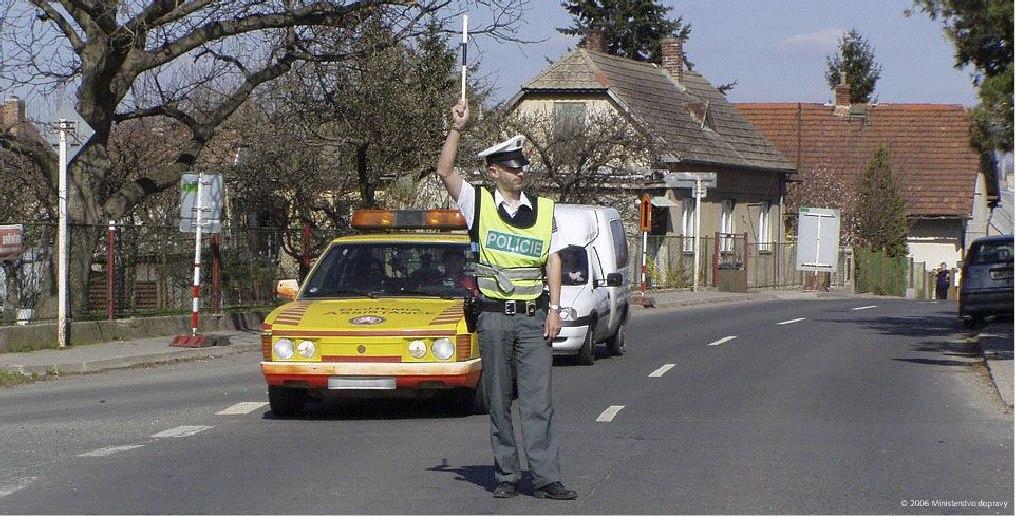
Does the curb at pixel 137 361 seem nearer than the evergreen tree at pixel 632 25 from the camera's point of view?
Yes

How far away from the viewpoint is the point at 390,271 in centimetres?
1272

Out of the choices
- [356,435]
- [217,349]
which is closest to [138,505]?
[356,435]

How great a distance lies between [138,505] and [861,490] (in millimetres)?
4061

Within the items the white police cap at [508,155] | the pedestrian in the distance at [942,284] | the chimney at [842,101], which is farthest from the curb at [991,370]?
the chimney at [842,101]

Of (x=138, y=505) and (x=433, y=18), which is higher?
(x=433, y=18)

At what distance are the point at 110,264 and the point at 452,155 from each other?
45.1 ft

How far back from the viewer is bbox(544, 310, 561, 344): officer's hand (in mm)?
7938

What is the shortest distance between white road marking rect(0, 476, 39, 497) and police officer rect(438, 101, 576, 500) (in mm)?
2774

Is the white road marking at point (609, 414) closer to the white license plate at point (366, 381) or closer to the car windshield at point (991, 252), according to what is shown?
the white license plate at point (366, 381)

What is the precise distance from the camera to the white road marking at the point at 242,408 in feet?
41.0

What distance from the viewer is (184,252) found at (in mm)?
22688

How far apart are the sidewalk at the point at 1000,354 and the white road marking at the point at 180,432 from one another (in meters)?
7.24

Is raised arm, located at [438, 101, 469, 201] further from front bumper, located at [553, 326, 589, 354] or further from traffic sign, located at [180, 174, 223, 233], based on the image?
traffic sign, located at [180, 174, 223, 233]

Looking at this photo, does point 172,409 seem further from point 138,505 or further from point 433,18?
point 433,18
